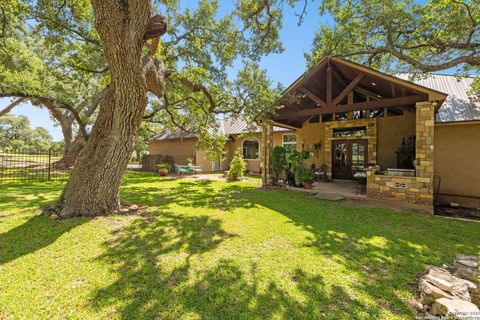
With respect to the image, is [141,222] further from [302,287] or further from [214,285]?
[302,287]

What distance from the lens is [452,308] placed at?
6.91 feet

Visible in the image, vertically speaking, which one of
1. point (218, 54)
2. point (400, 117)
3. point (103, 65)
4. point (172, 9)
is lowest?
point (400, 117)

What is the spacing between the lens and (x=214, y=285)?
107 inches

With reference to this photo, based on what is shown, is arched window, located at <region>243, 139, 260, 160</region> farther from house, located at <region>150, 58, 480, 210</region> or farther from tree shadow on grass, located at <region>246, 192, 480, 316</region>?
tree shadow on grass, located at <region>246, 192, 480, 316</region>

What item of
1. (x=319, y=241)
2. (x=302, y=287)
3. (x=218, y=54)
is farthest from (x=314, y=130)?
(x=302, y=287)

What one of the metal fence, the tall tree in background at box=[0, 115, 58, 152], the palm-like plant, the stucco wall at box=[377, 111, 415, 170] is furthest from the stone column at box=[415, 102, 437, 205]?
the tall tree in background at box=[0, 115, 58, 152]

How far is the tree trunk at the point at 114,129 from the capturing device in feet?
14.8

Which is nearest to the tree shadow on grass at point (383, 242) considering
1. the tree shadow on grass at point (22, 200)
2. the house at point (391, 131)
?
the house at point (391, 131)

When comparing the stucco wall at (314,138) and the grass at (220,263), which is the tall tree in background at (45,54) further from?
Answer: the stucco wall at (314,138)

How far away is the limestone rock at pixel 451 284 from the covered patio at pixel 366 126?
4.85 meters

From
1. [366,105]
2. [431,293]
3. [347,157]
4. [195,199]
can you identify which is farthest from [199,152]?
[431,293]

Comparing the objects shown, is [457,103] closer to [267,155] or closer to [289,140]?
[267,155]

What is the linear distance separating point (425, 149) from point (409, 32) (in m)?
5.24

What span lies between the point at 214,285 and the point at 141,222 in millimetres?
3042
